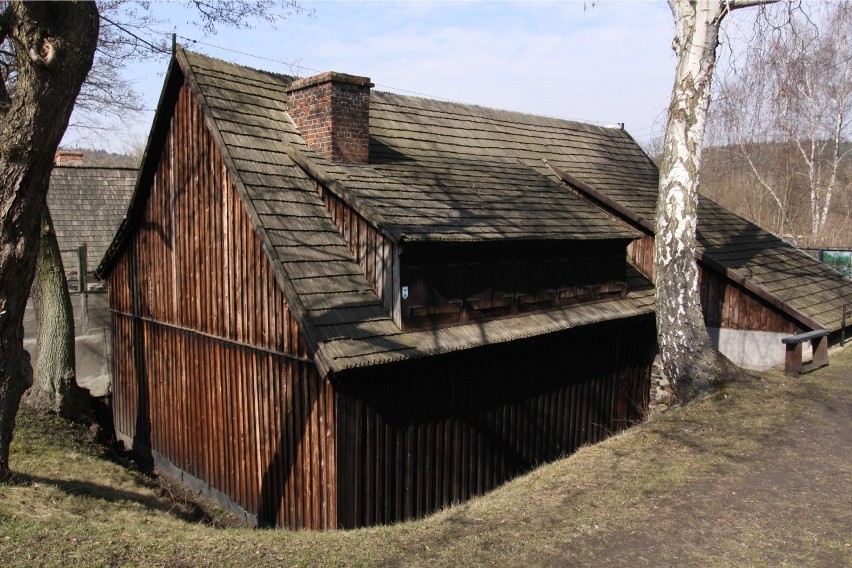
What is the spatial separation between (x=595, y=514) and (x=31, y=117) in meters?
6.97

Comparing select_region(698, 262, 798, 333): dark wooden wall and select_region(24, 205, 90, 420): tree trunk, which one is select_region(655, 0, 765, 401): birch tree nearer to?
select_region(698, 262, 798, 333): dark wooden wall

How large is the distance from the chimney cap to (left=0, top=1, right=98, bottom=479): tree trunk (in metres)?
4.31

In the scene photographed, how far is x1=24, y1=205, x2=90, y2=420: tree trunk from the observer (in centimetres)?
1190

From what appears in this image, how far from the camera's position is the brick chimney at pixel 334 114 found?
34.2ft

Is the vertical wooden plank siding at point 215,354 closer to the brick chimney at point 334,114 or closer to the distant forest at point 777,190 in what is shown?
A: the brick chimney at point 334,114

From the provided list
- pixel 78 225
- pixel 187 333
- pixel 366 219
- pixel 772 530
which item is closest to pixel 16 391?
pixel 187 333

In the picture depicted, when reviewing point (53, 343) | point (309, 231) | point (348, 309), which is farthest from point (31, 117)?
point (53, 343)

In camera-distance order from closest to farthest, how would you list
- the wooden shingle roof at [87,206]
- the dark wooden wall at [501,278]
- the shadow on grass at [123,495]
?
1. the shadow on grass at [123,495]
2. the dark wooden wall at [501,278]
3. the wooden shingle roof at [87,206]

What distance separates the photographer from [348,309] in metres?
8.53

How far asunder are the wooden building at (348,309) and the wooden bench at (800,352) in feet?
8.12

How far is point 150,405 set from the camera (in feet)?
40.1

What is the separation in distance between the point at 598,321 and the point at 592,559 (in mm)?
5885

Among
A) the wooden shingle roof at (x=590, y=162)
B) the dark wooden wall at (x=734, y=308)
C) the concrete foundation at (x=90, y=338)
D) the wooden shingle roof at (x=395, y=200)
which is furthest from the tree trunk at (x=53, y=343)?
the dark wooden wall at (x=734, y=308)

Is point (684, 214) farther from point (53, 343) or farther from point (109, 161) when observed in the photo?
point (109, 161)
